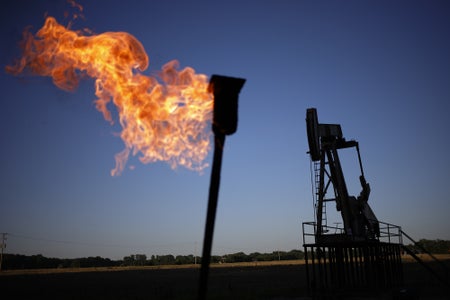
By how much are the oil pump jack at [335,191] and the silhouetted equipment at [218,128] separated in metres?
16.5

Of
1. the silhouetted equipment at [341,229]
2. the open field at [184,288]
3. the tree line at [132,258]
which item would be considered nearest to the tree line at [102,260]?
the tree line at [132,258]

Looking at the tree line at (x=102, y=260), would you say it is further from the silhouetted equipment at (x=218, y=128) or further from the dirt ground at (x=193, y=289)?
the silhouetted equipment at (x=218, y=128)

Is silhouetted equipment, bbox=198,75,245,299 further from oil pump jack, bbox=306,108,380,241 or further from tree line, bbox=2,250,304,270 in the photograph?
tree line, bbox=2,250,304,270

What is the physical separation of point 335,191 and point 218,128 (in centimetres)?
1828

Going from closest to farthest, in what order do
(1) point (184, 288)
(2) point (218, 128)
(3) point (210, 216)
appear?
1. (3) point (210, 216)
2. (2) point (218, 128)
3. (1) point (184, 288)

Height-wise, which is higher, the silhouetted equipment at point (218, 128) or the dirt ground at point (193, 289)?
the silhouetted equipment at point (218, 128)

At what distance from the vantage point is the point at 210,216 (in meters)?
5.08

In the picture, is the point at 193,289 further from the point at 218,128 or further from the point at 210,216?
the point at 218,128

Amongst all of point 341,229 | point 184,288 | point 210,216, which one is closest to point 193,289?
point 184,288

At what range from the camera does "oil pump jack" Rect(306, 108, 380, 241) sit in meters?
21.0

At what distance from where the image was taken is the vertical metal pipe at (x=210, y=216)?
16.6 feet

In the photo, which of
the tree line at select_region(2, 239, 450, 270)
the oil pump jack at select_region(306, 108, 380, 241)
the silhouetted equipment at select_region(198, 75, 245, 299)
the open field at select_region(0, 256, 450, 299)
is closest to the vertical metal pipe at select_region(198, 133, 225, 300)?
the silhouetted equipment at select_region(198, 75, 245, 299)

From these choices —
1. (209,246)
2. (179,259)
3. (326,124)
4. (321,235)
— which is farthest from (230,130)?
(179,259)

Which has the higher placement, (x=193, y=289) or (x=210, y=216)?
(x=210, y=216)
